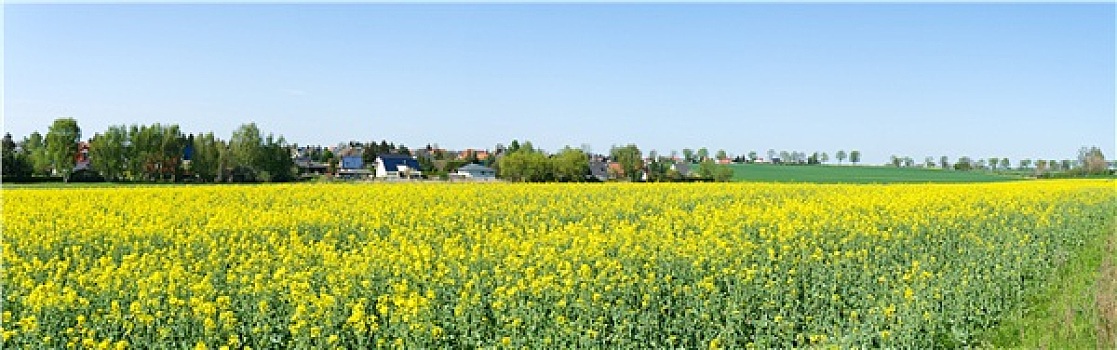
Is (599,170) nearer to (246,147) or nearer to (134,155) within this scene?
(246,147)

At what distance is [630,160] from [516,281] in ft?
268

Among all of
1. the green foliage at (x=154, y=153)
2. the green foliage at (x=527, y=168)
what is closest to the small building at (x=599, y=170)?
the green foliage at (x=527, y=168)

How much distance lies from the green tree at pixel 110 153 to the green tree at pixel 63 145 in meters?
1.51

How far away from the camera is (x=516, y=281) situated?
10.0m

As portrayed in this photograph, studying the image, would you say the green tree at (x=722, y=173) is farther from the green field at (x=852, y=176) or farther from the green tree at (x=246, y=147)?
the green tree at (x=246, y=147)

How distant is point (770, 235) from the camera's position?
581 inches

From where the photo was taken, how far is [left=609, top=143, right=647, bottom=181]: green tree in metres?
89.9

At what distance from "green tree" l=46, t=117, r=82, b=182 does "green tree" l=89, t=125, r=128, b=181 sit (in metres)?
1.51

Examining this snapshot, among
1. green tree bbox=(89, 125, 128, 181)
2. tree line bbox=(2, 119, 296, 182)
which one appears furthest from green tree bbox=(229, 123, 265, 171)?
green tree bbox=(89, 125, 128, 181)

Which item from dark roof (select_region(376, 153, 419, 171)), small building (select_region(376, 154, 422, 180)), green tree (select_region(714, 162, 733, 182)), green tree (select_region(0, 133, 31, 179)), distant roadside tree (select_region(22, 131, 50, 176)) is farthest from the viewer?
dark roof (select_region(376, 153, 419, 171))

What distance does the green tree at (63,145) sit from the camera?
72125 millimetres

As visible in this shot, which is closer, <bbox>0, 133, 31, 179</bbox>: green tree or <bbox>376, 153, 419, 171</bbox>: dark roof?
<bbox>0, 133, 31, 179</bbox>: green tree

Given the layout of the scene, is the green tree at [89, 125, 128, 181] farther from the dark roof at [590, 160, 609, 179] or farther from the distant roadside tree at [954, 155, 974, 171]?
the distant roadside tree at [954, 155, 974, 171]

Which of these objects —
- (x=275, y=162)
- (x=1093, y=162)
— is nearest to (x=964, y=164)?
(x=1093, y=162)
